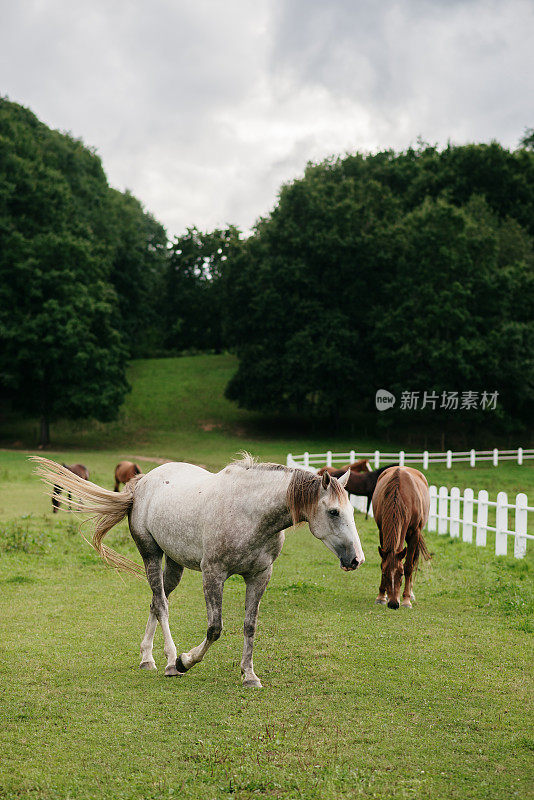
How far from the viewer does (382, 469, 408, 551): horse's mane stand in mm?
8320

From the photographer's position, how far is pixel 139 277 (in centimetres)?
5675

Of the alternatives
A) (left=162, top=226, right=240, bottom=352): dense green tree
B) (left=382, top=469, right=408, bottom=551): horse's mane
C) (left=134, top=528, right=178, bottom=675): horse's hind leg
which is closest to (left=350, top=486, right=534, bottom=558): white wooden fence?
(left=382, top=469, right=408, bottom=551): horse's mane

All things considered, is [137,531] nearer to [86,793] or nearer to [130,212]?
[86,793]

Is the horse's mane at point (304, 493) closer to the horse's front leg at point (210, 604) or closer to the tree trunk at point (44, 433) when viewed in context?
the horse's front leg at point (210, 604)

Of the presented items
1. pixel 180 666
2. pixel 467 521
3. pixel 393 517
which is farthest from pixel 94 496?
pixel 467 521

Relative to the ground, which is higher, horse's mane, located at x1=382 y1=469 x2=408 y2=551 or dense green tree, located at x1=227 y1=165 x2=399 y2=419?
dense green tree, located at x1=227 y1=165 x2=399 y2=419

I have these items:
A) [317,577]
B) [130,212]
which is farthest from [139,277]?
[317,577]

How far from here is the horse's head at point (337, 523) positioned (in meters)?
5.07

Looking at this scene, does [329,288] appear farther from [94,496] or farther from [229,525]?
[229,525]

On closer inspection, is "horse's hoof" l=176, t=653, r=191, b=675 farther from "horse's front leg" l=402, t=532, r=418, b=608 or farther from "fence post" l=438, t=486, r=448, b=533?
"fence post" l=438, t=486, r=448, b=533

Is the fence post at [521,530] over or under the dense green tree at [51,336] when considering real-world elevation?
under

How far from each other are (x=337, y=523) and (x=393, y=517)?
3.48 meters

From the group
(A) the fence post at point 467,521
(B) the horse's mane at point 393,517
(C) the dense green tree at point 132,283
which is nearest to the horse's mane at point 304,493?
(B) the horse's mane at point 393,517

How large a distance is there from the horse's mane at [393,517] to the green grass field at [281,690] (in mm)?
843
